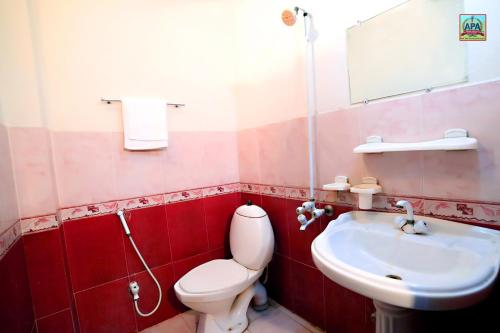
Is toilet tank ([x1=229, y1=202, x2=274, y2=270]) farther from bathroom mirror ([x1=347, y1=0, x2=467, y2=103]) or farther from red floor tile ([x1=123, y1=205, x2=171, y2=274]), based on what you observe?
bathroom mirror ([x1=347, y1=0, x2=467, y2=103])

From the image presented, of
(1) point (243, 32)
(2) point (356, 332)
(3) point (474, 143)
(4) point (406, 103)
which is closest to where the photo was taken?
(3) point (474, 143)

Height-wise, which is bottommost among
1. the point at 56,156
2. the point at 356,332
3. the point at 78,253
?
the point at 356,332

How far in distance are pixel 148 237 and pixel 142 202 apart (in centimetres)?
24

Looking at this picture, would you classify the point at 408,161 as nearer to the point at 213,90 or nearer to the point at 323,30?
the point at 323,30

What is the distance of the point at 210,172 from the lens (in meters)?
1.79

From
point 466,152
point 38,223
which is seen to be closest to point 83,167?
point 38,223

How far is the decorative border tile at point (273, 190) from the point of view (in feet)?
5.18

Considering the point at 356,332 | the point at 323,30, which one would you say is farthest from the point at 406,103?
the point at 356,332

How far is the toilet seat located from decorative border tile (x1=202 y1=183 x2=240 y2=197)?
51 centimetres

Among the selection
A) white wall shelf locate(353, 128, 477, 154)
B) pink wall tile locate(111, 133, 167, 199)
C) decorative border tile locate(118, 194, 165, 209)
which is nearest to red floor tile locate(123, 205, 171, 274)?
decorative border tile locate(118, 194, 165, 209)

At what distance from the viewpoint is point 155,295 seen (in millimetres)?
1564

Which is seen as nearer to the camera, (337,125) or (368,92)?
(368,92)

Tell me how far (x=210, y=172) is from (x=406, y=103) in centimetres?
131

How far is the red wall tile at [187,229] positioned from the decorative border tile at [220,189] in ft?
0.26
